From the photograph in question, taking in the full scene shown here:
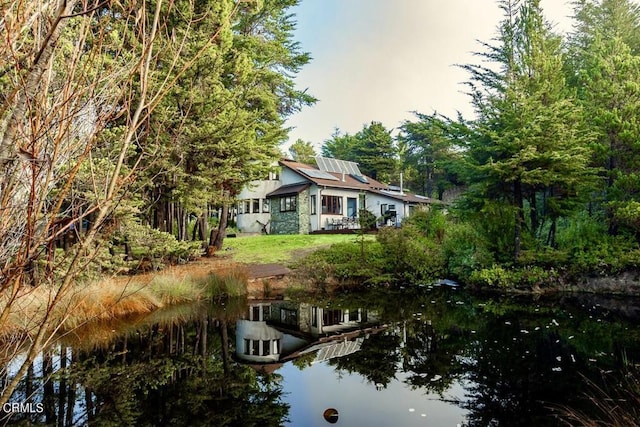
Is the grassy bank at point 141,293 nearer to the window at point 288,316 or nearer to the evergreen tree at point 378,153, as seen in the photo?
the window at point 288,316

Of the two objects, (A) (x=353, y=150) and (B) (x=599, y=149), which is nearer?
(B) (x=599, y=149)

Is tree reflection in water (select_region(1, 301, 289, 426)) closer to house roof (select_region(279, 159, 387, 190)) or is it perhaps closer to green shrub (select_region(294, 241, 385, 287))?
green shrub (select_region(294, 241, 385, 287))

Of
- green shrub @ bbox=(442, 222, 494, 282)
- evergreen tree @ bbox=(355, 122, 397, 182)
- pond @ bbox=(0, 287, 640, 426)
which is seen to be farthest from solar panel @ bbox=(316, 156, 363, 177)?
pond @ bbox=(0, 287, 640, 426)

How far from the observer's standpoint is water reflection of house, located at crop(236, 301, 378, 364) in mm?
6328

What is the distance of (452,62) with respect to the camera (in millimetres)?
14523

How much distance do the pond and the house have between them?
15460mm

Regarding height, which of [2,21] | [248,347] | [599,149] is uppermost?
[599,149]

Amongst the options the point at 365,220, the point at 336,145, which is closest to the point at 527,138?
the point at 365,220

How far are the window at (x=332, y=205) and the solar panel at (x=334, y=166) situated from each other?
3982 millimetres

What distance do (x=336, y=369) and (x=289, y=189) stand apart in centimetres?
2027

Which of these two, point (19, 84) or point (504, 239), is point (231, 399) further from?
point (504, 239)

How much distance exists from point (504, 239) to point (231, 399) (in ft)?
36.7

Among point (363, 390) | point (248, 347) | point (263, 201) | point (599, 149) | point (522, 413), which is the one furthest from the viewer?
point (263, 201)

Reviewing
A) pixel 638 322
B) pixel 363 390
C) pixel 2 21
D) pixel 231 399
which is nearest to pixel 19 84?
pixel 2 21
